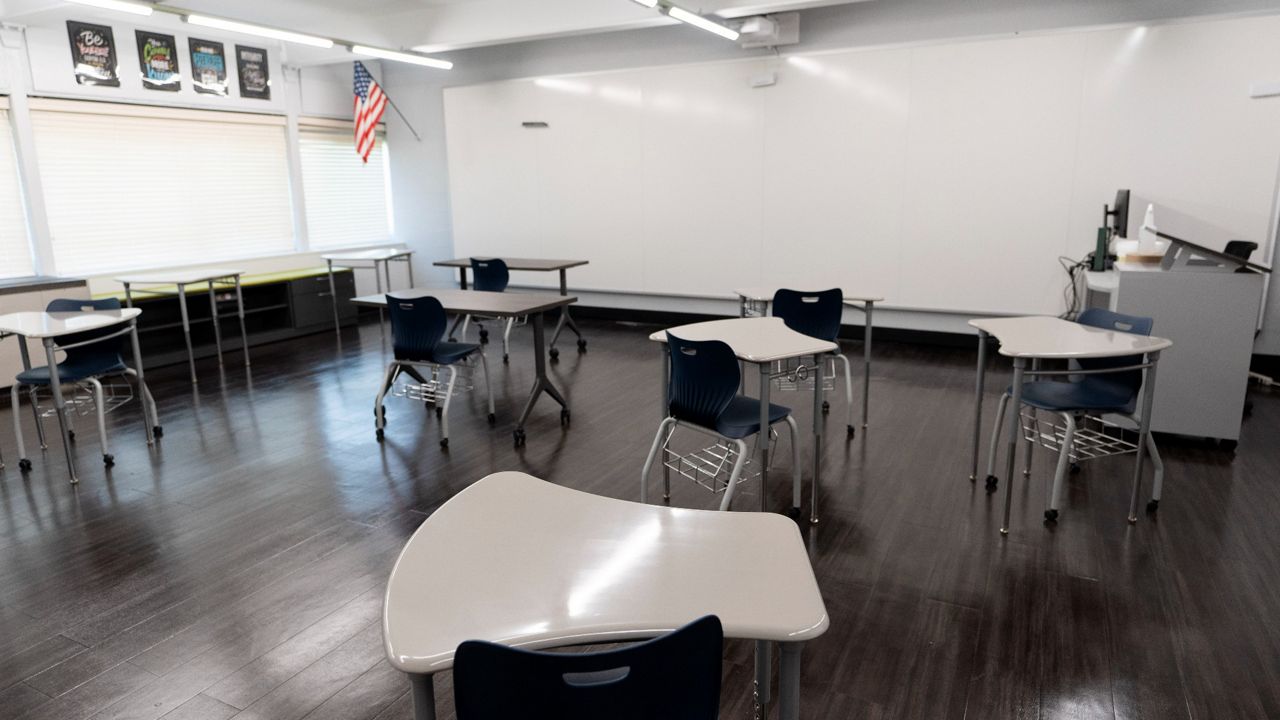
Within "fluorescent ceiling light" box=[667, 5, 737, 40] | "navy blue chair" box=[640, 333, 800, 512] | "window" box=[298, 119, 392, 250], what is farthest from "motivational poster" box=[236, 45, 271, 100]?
"navy blue chair" box=[640, 333, 800, 512]

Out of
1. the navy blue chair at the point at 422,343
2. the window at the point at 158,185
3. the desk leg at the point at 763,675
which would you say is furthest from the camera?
the window at the point at 158,185

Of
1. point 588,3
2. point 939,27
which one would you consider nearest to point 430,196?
point 588,3

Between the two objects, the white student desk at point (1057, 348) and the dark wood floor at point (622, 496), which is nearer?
the dark wood floor at point (622, 496)

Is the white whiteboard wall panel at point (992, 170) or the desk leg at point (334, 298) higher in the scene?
the white whiteboard wall panel at point (992, 170)

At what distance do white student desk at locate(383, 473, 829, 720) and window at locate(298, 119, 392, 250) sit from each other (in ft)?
26.6

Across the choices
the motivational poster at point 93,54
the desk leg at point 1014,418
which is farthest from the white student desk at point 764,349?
the motivational poster at point 93,54

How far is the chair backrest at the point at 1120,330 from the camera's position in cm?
352

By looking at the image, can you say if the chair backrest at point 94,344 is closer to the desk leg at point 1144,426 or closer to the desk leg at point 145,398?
the desk leg at point 145,398

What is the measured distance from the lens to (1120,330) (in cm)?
368

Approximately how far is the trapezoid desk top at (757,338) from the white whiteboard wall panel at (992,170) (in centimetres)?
356

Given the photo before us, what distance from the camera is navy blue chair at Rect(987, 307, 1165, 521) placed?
3.35 metres

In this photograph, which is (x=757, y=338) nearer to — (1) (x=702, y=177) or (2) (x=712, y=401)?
(2) (x=712, y=401)

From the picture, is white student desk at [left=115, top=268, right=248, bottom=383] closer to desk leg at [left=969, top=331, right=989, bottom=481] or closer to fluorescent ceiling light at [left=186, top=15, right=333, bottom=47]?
fluorescent ceiling light at [left=186, top=15, right=333, bottom=47]

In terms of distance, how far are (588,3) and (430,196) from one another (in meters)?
3.47
